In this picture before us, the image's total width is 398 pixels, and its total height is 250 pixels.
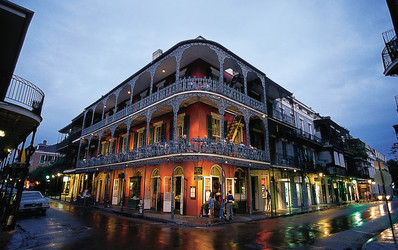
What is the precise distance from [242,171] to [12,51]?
14.9 m

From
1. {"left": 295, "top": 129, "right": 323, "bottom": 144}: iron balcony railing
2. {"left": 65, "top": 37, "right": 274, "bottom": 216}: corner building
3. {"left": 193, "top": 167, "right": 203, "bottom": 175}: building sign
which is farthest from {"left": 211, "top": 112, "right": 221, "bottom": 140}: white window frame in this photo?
{"left": 295, "top": 129, "right": 323, "bottom": 144}: iron balcony railing

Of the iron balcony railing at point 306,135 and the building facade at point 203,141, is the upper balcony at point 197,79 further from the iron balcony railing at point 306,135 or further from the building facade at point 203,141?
the iron balcony railing at point 306,135

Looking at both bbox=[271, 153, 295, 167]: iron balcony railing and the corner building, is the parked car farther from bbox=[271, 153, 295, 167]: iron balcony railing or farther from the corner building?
bbox=[271, 153, 295, 167]: iron balcony railing

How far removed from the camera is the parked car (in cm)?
1261

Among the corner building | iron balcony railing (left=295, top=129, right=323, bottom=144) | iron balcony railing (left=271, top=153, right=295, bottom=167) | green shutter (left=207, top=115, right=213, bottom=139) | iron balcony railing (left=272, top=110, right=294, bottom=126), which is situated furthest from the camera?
iron balcony railing (left=295, top=129, right=323, bottom=144)

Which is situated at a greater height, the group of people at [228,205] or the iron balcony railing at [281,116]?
the iron balcony railing at [281,116]

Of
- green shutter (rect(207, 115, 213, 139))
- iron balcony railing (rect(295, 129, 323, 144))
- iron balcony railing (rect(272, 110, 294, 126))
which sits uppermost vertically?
iron balcony railing (rect(272, 110, 294, 126))

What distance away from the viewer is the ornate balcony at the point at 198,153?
39.7 feet

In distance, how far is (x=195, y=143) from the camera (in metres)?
12.4

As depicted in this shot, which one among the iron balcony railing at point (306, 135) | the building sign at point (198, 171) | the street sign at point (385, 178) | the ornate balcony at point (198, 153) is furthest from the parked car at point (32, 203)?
the iron balcony railing at point (306, 135)

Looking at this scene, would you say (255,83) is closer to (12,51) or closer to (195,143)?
(195,143)

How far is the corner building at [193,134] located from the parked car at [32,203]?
510 cm

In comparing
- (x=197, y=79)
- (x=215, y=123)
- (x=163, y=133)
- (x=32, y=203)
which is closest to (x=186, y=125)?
(x=215, y=123)

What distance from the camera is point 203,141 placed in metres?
12.2
